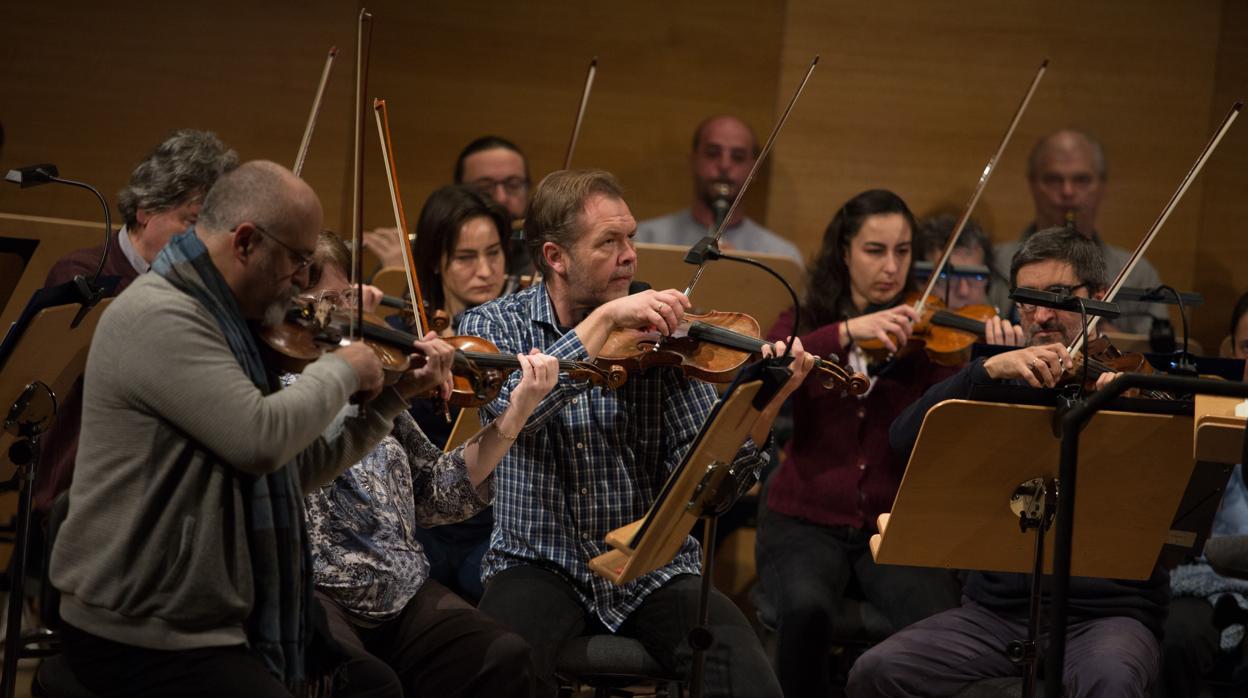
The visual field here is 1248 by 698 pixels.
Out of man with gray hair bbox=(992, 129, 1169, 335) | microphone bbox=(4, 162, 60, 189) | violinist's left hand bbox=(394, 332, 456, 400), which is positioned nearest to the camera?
violinist's left hand bbox=(394, 332, 456, 400)

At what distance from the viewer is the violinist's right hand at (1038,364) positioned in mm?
2551

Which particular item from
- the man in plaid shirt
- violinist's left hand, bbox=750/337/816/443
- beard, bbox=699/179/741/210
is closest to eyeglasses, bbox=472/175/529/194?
beard, bbox=699/179/741/210

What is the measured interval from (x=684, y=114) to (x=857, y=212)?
6.80 ft

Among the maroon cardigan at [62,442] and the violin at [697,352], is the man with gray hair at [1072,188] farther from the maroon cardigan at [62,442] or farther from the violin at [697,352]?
the maroon cardigan at [62,442]

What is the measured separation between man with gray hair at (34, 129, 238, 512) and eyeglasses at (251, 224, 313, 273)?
3.89ft

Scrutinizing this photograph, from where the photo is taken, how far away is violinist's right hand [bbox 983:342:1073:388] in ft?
8.37

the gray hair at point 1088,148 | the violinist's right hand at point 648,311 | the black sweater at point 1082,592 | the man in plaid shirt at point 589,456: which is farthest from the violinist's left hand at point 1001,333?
the gray hair at point 1088,148

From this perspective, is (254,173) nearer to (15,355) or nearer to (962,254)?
(15,355)

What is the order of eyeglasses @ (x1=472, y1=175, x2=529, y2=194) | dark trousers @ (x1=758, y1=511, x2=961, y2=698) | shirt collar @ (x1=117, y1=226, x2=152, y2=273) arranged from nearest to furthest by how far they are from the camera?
dark trousers @ (x1=758, y1=511, x2=961, y2=698), shirt collar @ (x1=117, y1=226, x2=152, y2=273), eyeglasses @ (x1=472, y1=175, x2=529, y2=194)

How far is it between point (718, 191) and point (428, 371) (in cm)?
290

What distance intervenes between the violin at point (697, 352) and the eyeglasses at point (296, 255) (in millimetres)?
786

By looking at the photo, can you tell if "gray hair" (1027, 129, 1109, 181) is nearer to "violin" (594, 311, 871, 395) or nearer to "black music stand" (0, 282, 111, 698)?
"violin" (594, 311, 871, 395)

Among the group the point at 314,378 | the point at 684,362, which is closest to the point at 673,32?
the point at 684,362

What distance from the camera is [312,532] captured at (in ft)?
7.98
